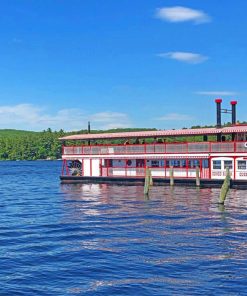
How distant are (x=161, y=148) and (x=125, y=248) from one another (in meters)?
35.9

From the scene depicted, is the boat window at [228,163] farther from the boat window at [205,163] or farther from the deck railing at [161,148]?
the boat window at [205,163]

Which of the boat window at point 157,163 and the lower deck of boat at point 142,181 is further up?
the boat window at point 157,163

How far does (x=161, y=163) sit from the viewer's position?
6175 cm

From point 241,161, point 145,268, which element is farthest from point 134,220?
point 241,161

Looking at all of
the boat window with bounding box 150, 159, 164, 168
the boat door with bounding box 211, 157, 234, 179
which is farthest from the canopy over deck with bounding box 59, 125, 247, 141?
the boat window with bounding box 150, 159, 164, 168

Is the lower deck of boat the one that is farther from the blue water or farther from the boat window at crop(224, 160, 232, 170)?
the blue water

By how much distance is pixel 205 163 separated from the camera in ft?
190

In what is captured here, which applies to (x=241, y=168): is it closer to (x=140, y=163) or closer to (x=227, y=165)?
(x=227, y=165)

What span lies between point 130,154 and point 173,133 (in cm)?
606

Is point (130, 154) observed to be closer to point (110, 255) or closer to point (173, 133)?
point (173, 133)

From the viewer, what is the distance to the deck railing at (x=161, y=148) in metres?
54.7

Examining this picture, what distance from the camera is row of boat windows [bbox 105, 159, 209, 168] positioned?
58331 millimetres

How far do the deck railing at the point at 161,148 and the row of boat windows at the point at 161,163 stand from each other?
4.86 ft

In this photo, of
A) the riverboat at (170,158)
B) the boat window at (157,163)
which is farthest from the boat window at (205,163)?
the boat window at (157,163)
